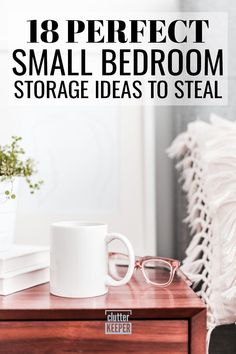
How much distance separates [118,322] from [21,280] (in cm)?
19

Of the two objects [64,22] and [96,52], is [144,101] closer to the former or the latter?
[96,52]

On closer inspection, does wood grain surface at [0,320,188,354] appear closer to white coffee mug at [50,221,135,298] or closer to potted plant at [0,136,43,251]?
white coffee mug at [50,221,135,298]

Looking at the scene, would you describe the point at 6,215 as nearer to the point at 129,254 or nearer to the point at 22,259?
the point at 22,259

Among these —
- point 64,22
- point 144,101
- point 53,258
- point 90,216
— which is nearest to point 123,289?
point 53,258

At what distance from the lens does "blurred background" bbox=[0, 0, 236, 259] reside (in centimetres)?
120

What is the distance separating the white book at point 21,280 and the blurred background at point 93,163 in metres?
0.40

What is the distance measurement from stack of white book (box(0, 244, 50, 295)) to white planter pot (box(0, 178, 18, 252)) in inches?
0.6

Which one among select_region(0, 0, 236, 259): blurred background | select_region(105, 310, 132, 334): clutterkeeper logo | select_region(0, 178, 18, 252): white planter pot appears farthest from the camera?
select_region(0, 0, 236, 259): blurred background

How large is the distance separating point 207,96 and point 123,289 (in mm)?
651

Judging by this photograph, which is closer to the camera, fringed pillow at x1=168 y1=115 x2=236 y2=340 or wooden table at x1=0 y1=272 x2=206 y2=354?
wooden table at x1=0 y1=272 x2=206 y2=354

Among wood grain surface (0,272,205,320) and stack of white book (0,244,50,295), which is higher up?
stack of white book (0,244,50,295)

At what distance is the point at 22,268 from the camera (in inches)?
30.0

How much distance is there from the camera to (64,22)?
1232 millimetres

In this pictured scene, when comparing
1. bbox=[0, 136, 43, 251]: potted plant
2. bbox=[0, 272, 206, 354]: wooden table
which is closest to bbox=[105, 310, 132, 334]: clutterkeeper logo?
bbox=[0, 272, 206, 354]: wooden table
